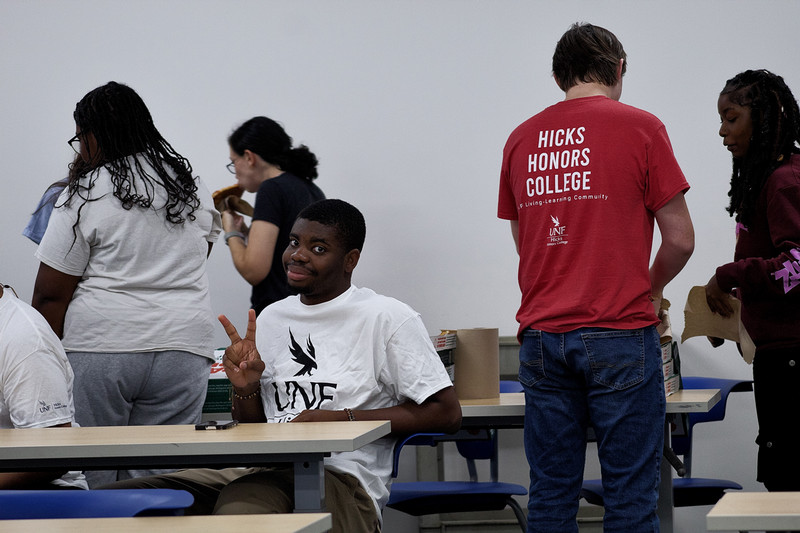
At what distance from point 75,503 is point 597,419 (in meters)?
1.17

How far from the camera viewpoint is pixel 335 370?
2.23 meters

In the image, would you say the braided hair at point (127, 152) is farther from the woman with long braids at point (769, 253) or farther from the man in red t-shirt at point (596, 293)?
the woman with long braids at point (769, 253)

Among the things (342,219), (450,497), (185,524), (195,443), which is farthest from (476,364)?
(185,524)

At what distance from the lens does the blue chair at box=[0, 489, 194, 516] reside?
1.51m

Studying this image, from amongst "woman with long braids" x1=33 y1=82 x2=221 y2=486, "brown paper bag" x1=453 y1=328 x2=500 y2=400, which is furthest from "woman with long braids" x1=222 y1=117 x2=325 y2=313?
"brown paper bag" x1=453 y1=328 x2=500 y2=400

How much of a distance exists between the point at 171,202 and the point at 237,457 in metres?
1.04

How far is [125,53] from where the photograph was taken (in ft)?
14.5

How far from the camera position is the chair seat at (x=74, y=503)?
1506 millimetres

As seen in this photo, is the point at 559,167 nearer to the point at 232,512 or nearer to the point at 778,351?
the point at 778,351

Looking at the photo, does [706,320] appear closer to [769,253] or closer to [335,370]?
[769,253]

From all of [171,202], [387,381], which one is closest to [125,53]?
[171,202]

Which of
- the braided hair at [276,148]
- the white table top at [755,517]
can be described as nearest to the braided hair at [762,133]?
the white table top at [755,517]

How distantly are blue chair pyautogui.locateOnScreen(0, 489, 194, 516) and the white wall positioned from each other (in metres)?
2.73

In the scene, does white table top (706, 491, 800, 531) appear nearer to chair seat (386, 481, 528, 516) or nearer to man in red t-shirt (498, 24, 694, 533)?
man in red t-shirt (498, 24, 694, 533)
